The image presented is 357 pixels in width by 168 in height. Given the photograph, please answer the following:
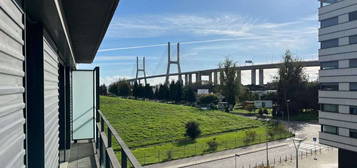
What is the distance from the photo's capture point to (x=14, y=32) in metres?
1.04

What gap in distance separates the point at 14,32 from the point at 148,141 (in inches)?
594

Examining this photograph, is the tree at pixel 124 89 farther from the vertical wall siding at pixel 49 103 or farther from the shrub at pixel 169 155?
the vertical wall siding at pixel 49 103

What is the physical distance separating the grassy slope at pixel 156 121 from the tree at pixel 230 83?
8.01m

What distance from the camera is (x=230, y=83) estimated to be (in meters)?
31.8

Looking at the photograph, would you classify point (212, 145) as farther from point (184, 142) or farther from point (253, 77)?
point (253, 77)

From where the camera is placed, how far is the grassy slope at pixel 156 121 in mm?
16578

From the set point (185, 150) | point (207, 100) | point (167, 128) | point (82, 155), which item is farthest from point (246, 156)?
point (207, 100)

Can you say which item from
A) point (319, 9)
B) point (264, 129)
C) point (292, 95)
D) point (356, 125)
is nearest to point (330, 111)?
point (356, 125)

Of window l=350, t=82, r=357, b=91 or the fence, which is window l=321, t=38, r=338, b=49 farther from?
the fence

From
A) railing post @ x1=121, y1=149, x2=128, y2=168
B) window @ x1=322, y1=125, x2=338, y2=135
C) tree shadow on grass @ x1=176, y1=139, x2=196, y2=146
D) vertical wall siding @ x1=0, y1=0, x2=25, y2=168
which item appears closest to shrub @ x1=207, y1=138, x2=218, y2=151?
tree shadow on grass @ x1=176, y1=139, x2=196, y2=146

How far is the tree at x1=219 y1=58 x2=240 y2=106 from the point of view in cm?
3170

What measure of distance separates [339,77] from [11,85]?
1523cm

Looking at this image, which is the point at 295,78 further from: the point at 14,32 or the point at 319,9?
the point at 14,32

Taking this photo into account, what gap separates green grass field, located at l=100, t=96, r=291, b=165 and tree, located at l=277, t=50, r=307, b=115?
6.89 metres
